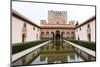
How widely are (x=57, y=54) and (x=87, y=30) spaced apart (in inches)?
19.1

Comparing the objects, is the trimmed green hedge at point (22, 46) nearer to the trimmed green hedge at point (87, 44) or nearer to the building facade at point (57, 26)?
the building facade at point (57, 26)

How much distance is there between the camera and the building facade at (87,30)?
2270mm

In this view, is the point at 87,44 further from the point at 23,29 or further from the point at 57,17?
the point at 23,29

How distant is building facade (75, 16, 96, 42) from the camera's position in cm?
227

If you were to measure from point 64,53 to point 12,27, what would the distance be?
678 millimetres

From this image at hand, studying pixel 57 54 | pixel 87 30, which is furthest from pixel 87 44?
pixel 57 54

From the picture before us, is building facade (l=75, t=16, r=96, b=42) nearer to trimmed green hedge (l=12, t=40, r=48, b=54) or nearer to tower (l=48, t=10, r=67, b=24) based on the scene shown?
tower (l=48, t=10, r=67, b=24)

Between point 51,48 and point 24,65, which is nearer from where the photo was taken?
point 24,65

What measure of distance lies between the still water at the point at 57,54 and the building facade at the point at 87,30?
19 centimetres

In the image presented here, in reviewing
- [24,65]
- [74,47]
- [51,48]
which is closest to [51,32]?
[51,48]

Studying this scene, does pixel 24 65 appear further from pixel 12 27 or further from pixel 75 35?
pixel 75 35

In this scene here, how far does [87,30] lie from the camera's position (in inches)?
91.0

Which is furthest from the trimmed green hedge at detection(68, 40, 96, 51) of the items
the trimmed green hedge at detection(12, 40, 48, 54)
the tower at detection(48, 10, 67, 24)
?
the trimmed green hedge at detection(12, 40, 48, 54)

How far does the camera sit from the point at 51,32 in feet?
7.09
